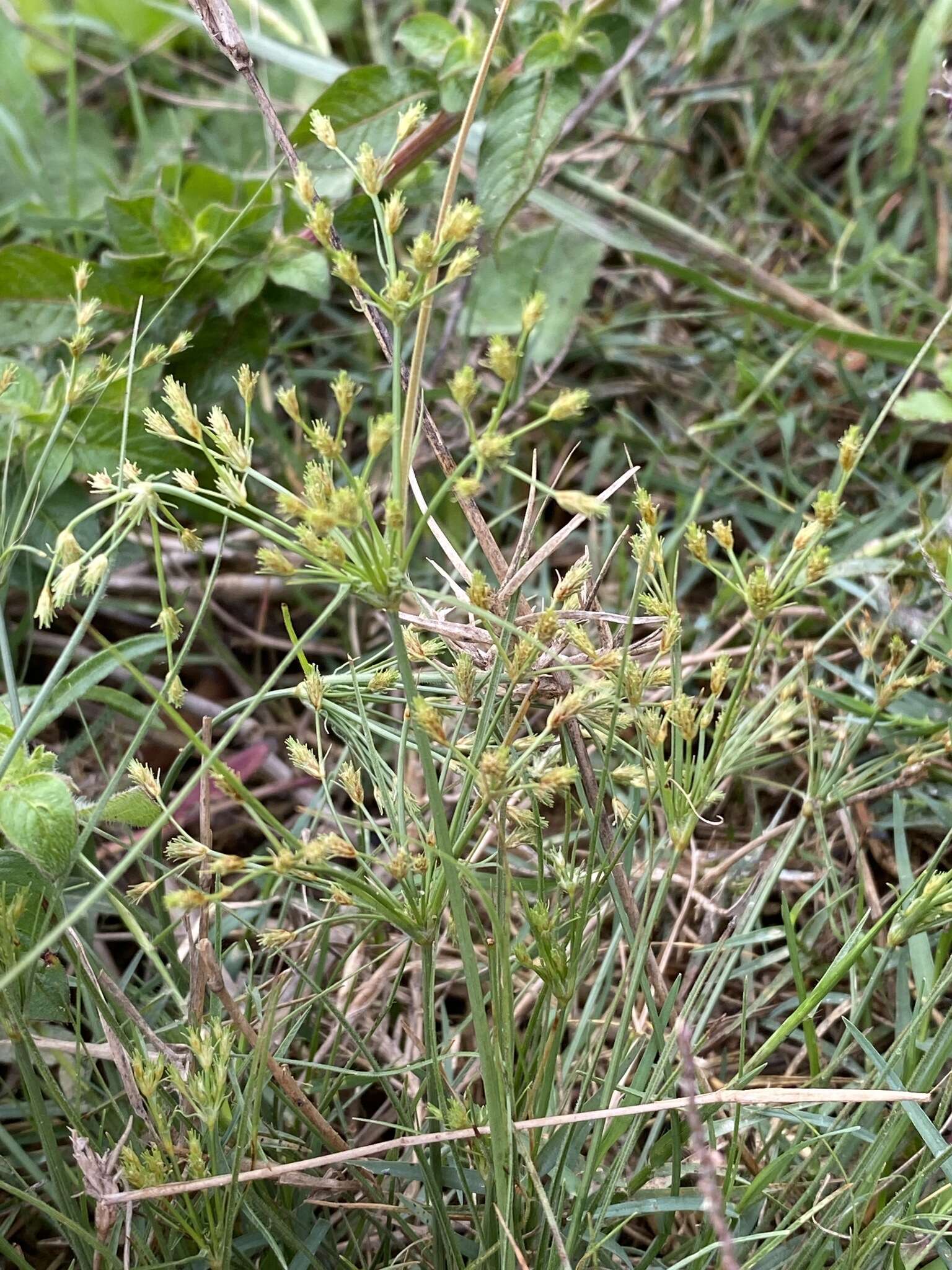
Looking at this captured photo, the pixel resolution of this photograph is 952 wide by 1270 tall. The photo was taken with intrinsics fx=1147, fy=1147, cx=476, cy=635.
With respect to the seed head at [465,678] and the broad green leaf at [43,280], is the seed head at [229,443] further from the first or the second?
the broad green leaf at [43,280]

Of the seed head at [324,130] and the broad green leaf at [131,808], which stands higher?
the seed head at [324,130]

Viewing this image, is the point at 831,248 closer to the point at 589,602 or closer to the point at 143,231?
the point at 143,231

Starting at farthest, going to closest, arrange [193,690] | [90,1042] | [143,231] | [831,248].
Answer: [831,248] < [193,690] < [143,231] < [90,1042]

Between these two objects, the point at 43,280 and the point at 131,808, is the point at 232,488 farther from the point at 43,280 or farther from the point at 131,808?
the point at 43,280

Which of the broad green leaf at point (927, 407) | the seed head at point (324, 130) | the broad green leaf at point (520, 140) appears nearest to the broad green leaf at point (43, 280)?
the broad green leaf at point (520, 140)

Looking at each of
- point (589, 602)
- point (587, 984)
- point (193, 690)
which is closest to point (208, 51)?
point (193, 690)

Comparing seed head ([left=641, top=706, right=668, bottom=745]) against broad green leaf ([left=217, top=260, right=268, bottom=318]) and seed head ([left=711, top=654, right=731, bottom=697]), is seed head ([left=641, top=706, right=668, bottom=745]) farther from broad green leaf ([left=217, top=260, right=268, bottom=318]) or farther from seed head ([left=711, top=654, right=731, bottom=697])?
broad green leaf ([left=217, top=260, right=268, bottom=318])

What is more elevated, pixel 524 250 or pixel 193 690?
pixel 524 250
